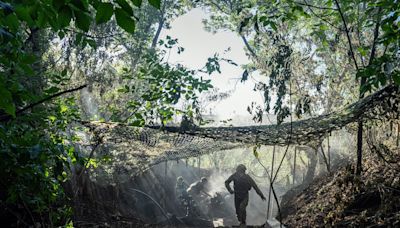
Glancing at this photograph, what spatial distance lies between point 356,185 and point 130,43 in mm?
9283

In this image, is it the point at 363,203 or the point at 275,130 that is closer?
the point at 363,203

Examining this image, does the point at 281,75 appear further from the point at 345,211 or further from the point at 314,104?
the point at 314,104

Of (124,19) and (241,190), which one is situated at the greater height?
(124,19)

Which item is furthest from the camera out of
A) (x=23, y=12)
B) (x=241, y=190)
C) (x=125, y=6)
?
(x=241, y=190)

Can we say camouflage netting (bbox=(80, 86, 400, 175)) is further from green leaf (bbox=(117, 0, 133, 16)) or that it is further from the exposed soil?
green leaf (bbox=(117, 0, 133, 16))

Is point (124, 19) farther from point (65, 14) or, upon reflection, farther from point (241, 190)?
point (241, 190)

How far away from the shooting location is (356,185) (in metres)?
4.29

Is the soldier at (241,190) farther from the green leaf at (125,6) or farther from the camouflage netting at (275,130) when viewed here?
the green leaf at (125,6)

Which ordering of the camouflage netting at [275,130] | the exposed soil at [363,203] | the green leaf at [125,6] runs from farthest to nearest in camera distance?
the camouflage netting at [275,130], the exposed soil at [363,203], the green leaf at [125,6]

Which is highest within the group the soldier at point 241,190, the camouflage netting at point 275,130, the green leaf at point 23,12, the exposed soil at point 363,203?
the green leaf at point 23,12

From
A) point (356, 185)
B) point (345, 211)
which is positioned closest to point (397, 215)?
point (345, 211)

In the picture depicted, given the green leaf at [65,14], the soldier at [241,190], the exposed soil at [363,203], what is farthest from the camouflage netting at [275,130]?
the soldier at [241,190]

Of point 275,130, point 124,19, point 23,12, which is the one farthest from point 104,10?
point 275,130

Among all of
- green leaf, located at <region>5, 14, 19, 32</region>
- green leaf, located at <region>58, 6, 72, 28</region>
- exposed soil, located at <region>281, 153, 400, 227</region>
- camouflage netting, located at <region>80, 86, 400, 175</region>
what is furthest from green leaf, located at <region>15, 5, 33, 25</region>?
exposed soil, located at <region>281, 153, 400, 227</region>
